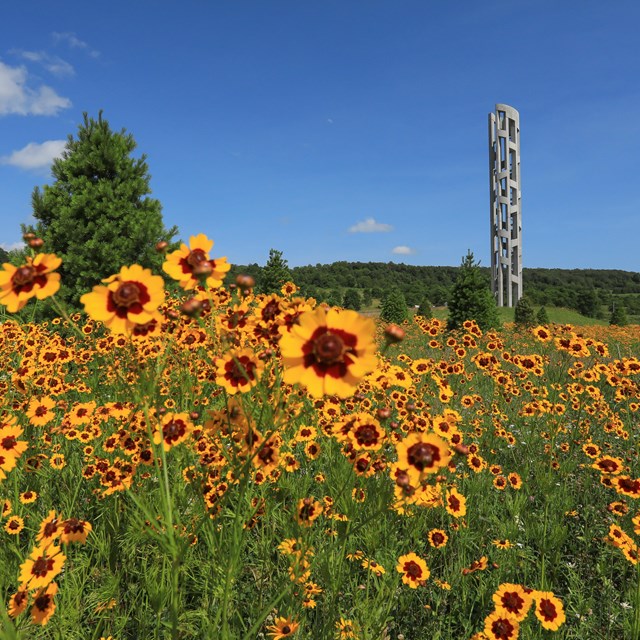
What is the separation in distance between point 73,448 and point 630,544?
4.04 meters

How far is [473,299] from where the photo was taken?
14.6 meters

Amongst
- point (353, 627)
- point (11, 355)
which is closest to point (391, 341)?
point (353, 627)

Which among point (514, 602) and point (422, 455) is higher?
point (422, 455)

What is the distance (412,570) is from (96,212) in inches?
366

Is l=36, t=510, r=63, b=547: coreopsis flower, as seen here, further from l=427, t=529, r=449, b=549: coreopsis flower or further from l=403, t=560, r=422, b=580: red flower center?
l=427, t=529, r=449, b=549: coreopsis flower

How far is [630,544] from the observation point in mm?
2393

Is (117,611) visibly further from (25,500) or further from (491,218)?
(491,218)

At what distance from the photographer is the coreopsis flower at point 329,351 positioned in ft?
3.51

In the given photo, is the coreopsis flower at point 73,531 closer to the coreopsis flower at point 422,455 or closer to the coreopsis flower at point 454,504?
the coreopsis flower at point 422,455

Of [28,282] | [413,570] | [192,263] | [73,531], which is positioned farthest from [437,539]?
[28,282]

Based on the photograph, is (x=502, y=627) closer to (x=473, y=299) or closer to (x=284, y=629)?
(x=284, y=629)

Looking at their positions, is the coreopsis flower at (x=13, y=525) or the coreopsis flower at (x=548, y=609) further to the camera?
the coreopsis flower at (x=13, y=525)

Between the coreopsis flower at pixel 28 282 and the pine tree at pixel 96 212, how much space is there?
791 centimetres

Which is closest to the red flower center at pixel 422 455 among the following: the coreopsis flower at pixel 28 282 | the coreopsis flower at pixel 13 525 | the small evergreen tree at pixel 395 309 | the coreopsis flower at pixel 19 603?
the coreopsis flower at pixel 28 282
